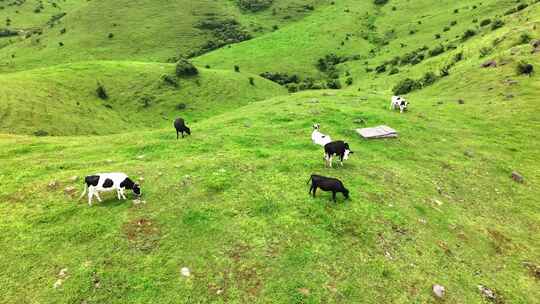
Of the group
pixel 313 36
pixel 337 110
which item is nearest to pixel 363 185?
pixel 337 110

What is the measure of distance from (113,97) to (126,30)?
175 ft

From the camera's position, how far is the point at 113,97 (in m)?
56.3

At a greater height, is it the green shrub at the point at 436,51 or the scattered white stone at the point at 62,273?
the green shrub at the point at 436,51

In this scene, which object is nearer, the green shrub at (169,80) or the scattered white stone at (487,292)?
the scattered white stone at (487,292)

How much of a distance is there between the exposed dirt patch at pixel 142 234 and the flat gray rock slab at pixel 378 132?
1768 cm

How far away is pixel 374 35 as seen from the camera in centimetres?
9806

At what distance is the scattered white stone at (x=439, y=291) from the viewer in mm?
10500

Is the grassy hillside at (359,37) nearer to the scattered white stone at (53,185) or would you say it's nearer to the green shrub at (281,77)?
the green shrub at (281,77)

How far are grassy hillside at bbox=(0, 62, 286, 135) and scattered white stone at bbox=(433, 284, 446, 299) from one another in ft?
145

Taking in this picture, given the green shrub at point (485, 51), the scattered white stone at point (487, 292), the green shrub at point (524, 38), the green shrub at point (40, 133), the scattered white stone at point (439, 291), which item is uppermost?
the green shrub at point (524, 38)

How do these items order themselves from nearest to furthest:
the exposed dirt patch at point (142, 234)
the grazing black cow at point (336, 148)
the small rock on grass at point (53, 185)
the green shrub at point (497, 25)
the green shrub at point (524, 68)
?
the exposed dirt patch at point (142, 234), the small rock on grass at point (53, 185), the grazing black cow at point (336, 148), the green shrub at point (524, 68), the green shrub at point (497, 25)

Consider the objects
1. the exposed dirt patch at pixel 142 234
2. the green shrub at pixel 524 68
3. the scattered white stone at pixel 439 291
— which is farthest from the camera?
the green shrub at pixel 524 68

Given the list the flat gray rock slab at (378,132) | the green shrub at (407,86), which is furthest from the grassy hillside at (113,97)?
the flat gray rock slab at (378,132)

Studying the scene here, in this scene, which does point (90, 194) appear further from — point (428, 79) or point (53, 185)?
point (428, 79)
